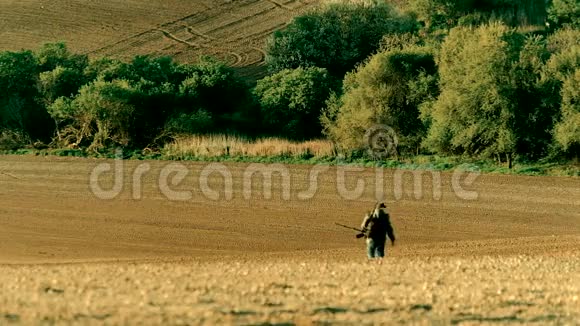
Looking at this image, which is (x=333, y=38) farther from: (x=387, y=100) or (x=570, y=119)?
(x=570, y=119)

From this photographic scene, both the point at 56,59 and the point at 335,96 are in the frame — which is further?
the point at 56,59

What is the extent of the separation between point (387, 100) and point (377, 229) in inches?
1173

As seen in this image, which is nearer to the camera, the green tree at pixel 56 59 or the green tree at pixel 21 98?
the green tree at pixel 21 98

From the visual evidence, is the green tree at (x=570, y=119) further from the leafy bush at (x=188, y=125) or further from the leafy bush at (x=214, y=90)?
the leafy bush at (x=214, y=90)

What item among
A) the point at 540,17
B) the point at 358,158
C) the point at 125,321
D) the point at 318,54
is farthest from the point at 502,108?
the point at 125,321

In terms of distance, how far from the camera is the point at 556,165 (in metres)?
47.0

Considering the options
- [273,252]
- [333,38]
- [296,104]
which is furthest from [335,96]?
[273,252]

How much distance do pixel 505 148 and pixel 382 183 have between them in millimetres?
8160

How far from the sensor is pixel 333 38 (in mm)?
68875

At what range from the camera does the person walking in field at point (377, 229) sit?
2344 centimetres
